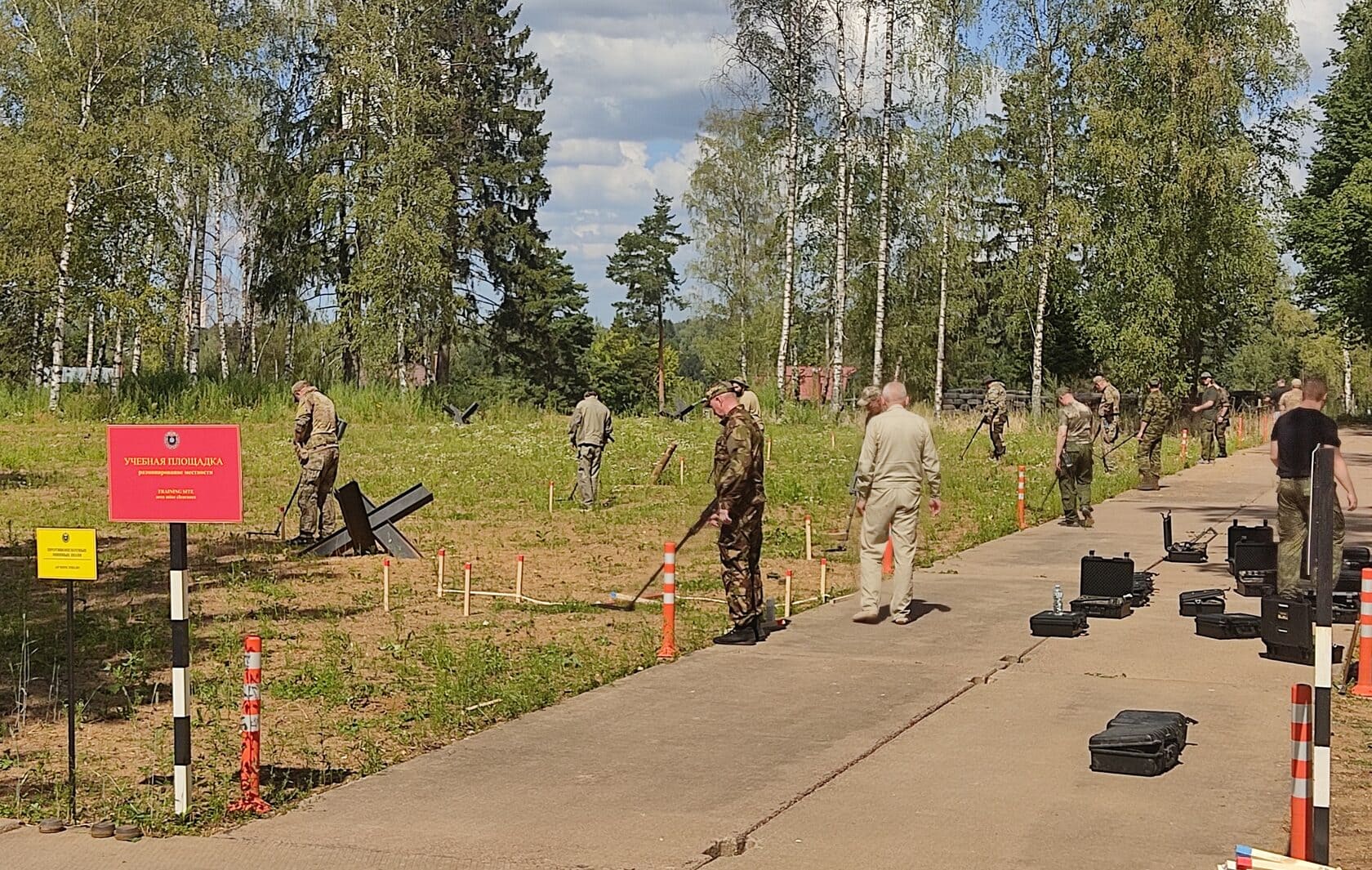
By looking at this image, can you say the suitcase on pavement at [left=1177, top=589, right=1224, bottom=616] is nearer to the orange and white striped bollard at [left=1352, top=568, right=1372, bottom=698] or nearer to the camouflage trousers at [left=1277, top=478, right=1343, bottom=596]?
the camouflage trousers at [left=1277, top=478, right=1343, bottom=596]

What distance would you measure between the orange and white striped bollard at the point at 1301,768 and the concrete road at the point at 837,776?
1.11 ft

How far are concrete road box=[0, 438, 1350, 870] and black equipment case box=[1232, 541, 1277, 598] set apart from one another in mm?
2100

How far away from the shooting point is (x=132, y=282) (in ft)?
132

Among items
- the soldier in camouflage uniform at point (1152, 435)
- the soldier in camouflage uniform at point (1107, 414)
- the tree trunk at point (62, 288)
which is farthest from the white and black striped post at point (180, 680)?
the tree trunk at point (62, 288)

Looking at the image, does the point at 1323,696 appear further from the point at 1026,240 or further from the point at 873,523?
the point at 1026,240

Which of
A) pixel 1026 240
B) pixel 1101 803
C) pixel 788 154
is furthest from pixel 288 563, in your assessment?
pixel 1026 240

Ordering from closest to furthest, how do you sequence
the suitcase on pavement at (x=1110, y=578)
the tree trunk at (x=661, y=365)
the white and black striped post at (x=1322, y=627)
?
1. the white and black striped post at (x=1322, y=627)
2. the suitcase on pavement at (x=1110, y=578)
3. the tree trunk at (x=661, y=365)

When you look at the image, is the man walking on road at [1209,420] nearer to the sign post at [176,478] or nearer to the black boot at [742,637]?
the black boot at [742,637]

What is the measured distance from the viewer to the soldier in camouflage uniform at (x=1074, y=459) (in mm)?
20156

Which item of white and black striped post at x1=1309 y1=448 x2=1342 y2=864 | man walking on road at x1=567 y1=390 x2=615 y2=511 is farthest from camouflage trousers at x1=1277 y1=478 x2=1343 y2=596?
man walking on road at x1=567 y1=390 x2=615 y2=511

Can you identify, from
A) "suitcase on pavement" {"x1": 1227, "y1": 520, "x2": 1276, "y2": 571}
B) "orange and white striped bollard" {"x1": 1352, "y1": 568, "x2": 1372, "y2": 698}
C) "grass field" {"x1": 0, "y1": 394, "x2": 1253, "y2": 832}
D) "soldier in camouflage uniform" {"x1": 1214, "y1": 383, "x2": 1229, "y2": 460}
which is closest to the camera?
"grass field" {"x1": 0, "y1": 394, "x2": 1253, "y2": 832}

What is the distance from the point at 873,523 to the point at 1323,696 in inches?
263

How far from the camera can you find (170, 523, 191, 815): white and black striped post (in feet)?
23.0

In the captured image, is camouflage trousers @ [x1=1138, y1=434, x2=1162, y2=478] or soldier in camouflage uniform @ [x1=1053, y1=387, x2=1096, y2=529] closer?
soldier in camouflage uniform @ [x1=1053, y1=387, x2=1096, y2=529]
